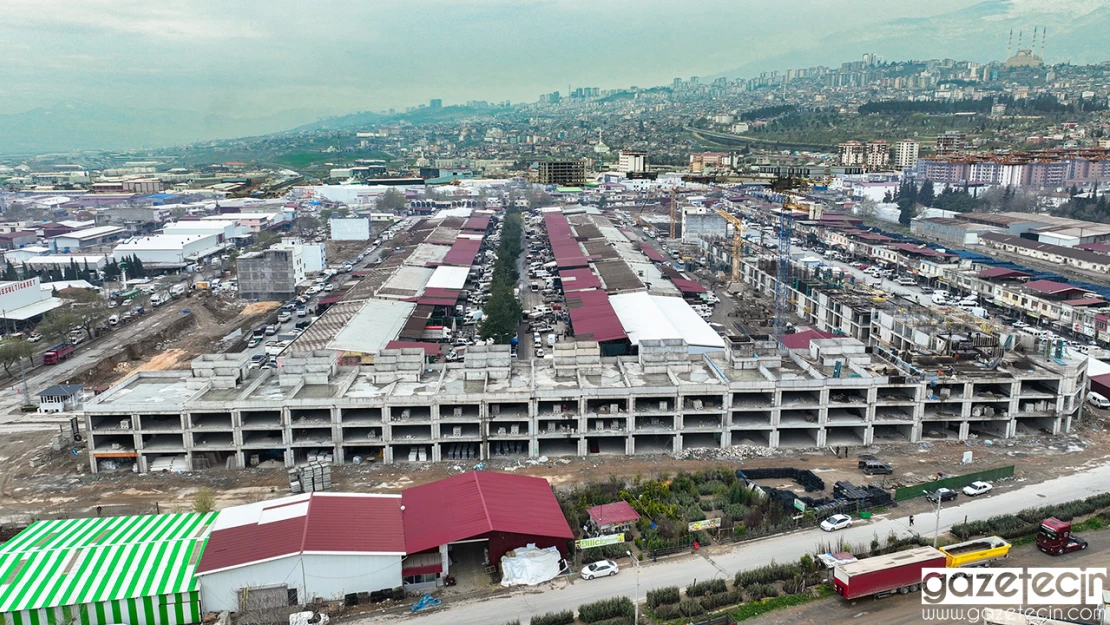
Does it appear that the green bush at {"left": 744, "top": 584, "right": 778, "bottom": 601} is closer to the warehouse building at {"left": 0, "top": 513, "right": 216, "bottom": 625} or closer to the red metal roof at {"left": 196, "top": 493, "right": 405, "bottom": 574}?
the red metal roof at {"left": 196, "top": 493, "right": 405, "bottom": 574}

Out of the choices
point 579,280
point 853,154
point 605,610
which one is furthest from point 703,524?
point 853,154

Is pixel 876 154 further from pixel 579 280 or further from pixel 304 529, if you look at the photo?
pixel 304 529

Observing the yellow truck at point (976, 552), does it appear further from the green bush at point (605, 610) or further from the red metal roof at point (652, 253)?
the red metal roof at point (652, 253)

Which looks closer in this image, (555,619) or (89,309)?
(555,619)

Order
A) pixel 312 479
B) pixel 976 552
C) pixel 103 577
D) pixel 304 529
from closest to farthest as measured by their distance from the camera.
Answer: pixel 103 577
pixel 304 529
pixel 976 552
pixel 312 479

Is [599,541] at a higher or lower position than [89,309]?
lower

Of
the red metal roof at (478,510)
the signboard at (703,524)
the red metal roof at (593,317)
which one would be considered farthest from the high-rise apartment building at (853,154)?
the red metal roof at (478,510)
